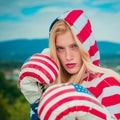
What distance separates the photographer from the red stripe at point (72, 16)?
935 mm

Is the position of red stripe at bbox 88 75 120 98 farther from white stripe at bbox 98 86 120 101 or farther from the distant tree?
the distant tree

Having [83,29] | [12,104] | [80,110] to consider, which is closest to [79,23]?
[83,29]

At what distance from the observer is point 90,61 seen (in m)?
0.93

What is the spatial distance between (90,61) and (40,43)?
298cm

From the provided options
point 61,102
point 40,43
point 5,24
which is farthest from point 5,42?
point 61,102

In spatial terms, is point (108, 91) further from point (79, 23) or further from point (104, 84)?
point (79, 23)

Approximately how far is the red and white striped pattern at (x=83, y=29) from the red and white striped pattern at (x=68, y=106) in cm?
32

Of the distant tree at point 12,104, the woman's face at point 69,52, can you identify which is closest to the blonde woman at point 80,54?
the woman's face at point 69,52

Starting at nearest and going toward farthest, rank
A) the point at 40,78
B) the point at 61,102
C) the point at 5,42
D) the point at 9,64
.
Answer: the point at 61,102
the point at 40,78
the point at 5,42
the point at 9,64

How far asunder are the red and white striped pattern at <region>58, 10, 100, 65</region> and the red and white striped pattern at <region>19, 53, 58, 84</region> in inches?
4.8

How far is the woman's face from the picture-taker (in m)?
0.93

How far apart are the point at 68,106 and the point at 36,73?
0.24 m

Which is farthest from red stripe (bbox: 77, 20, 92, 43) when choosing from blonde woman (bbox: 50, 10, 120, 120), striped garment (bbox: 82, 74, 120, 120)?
striped garment (bbox: 82, 74, 120, 120)

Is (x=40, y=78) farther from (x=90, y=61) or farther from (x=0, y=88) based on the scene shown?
(x=0, y=88)
